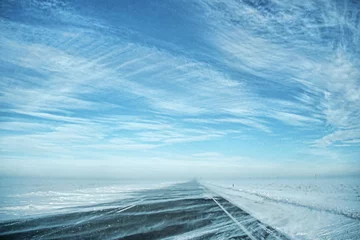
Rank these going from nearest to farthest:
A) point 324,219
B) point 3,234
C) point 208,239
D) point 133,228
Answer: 1. point 208,239
2. point 3,234
3. point 133,228
4. point 324,219

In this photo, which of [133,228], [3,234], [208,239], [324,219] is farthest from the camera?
[324,219]

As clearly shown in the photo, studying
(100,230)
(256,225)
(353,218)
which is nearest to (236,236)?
(256,225)

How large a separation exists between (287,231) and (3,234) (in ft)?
48.8

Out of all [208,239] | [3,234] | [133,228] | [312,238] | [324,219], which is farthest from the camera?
[324,219]

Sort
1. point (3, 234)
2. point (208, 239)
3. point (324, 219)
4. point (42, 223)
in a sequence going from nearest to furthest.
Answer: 1. point (208, 239)
2. point (3, 234)
3. point (42, 223)
4. point (324, 219)

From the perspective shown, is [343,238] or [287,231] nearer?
[343,238]

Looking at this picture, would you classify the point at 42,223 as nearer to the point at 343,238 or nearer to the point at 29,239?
the point at 29,239

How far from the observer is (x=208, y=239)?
9984mm

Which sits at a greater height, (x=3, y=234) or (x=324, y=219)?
(x=3, y=234)

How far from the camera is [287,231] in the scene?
11719 mm

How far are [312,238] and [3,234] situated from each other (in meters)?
15.6

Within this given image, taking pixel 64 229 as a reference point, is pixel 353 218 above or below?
below

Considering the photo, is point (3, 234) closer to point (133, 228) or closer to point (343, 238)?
point (133, 228)

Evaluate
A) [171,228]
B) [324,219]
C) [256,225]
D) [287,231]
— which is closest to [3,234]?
[171,228]
